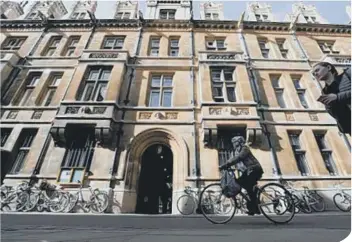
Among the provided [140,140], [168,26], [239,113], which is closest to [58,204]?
[140,140]

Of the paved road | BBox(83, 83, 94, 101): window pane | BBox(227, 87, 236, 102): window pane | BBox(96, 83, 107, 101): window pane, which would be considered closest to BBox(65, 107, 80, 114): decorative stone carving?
BBox(83, 83, 94, 101): window pane

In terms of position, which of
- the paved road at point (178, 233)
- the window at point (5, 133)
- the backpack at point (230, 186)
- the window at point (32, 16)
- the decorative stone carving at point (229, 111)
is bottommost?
the paved road at point (178, 233)

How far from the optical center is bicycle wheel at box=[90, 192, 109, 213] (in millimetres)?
7824


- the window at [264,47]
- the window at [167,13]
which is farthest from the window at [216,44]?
the window at [167,13]

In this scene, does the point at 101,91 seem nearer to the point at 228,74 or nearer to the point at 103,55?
the point at 103,55

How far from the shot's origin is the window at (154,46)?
1377 cm

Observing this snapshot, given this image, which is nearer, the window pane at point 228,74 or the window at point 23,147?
the window at point 23,147

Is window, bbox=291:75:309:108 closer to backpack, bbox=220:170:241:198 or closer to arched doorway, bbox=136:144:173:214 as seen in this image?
arched doorway, bbox=136:144:173:214

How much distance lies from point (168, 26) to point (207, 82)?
6250 millimetres

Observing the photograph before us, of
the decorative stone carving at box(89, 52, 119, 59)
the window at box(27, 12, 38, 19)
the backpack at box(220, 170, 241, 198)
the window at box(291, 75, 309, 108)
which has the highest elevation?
the window at box(27, 12, 38, 19)

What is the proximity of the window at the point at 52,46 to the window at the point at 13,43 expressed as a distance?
1.82m

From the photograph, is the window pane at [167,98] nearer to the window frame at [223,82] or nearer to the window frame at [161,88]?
the window frame at [161,88]

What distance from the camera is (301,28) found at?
14.9 metres

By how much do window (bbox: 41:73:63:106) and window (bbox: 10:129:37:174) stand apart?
1744 millimetres
